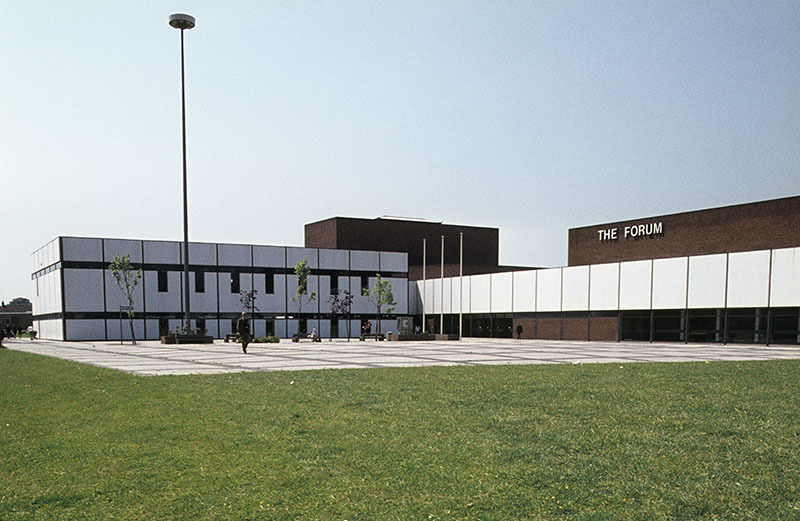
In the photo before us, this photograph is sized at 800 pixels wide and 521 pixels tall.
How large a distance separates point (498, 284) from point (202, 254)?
27.3 metres

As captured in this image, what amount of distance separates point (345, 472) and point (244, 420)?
2998mm

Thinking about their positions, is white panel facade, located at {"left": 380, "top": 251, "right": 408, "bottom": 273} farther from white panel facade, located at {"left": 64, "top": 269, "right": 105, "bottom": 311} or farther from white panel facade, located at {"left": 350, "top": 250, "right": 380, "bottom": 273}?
white panel facade, located at {"left": 64, "top": 269, "right": 105, "bottom": 311}

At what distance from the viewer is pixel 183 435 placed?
7250 mm

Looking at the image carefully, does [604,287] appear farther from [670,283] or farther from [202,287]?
[202,287]

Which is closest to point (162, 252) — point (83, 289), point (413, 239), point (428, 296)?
point (83, 289)

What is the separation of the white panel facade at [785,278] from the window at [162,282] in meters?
47.3

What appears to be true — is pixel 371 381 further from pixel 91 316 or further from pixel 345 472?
pixel 91 316

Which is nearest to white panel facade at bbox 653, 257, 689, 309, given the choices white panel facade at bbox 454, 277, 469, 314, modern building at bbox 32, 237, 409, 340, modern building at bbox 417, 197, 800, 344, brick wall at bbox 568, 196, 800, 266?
modern building at bbox 417, 197, 800, 344

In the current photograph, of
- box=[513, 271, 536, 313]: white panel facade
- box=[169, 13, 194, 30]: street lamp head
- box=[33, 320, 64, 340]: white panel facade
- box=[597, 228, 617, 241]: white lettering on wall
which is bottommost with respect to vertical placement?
box=[33, 320, 64, 340]: white panel facade

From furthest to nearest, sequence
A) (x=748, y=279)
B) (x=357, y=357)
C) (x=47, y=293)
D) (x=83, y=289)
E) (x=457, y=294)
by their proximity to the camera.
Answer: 1. (x=457, y=294)
2. (x=47, y=293)
3. (x=83, y=289)
4. (x=748, y=279)
5. (x=357, y=357)

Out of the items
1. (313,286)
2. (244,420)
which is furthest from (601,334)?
(244,420)

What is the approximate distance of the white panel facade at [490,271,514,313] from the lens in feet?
176

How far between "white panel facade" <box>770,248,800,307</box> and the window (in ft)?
155

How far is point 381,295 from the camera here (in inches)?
2516
